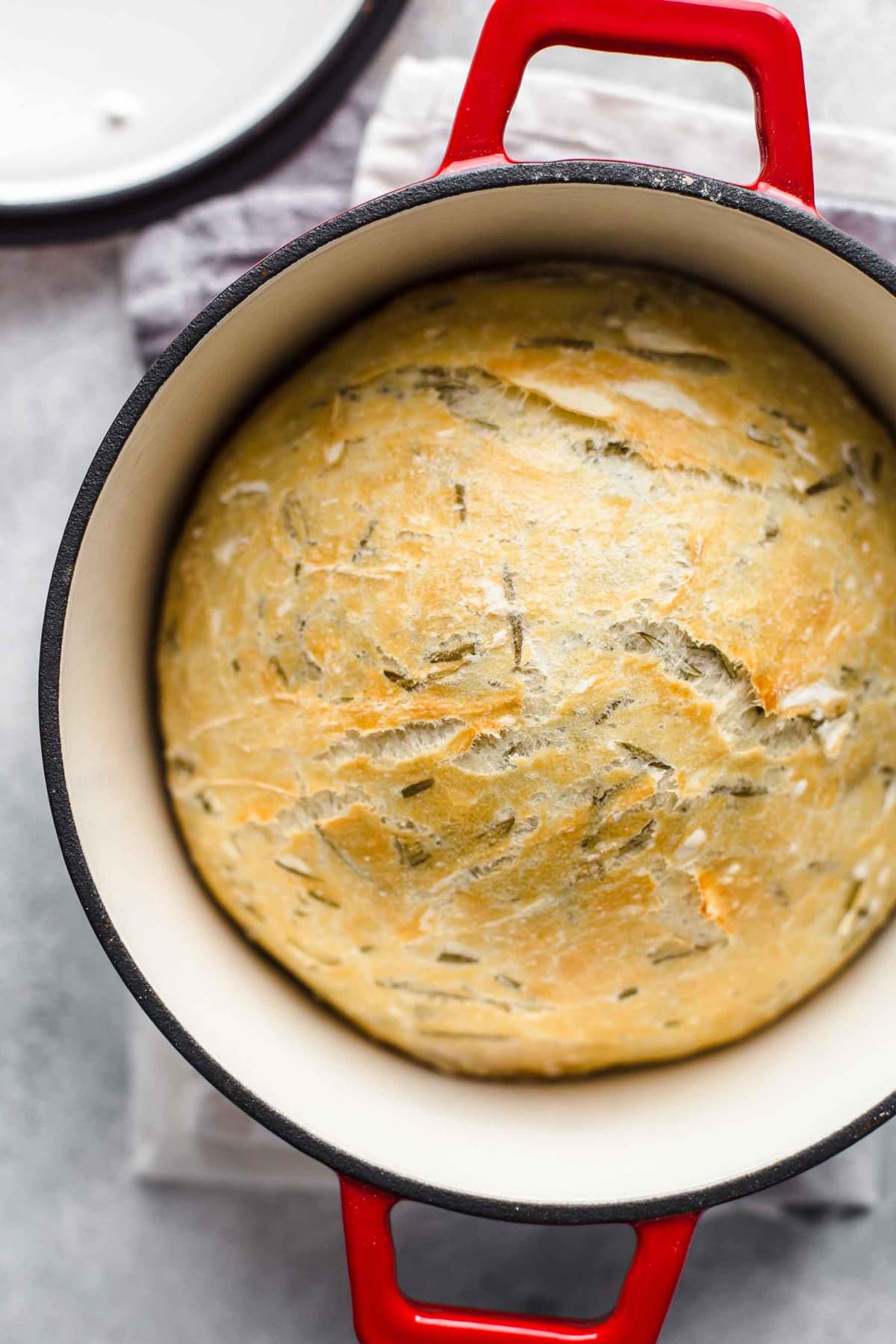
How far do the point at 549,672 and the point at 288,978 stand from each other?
289 millimetres

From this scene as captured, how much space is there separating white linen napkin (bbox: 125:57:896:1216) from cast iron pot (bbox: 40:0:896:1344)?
23 cm

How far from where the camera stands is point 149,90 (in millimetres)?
913

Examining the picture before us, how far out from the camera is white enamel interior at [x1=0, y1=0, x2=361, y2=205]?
0.89 m

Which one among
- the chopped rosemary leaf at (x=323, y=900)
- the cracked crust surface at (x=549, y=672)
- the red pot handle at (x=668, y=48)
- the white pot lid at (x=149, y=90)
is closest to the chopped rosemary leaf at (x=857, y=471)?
the cracked crust surface at (x=549, y=672)

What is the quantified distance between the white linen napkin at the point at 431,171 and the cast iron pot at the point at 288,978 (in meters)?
0.23

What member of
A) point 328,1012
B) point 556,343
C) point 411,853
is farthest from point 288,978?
point 556,343

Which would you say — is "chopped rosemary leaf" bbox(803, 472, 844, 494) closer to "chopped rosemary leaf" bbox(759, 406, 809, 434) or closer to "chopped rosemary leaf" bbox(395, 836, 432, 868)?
"chopped rosemary leaf" bbox(759, 406, 809, 434)

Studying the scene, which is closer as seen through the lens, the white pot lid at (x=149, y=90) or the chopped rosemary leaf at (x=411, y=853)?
the chopped rosemary leaf at (x=411, y=853)

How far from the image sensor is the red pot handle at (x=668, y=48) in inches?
22.1

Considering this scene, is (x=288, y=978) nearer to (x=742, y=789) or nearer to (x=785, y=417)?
(x=742, y=789)

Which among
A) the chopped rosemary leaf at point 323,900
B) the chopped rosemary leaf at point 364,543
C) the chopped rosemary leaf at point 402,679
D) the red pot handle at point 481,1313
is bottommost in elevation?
the red pot handle at point 481,1313

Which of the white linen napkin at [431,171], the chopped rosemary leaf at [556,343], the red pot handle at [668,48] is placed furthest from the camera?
the white linen napkin at [431,171]

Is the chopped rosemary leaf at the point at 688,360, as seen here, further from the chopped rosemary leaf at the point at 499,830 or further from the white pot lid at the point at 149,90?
the white pot lid at the point at 149,90

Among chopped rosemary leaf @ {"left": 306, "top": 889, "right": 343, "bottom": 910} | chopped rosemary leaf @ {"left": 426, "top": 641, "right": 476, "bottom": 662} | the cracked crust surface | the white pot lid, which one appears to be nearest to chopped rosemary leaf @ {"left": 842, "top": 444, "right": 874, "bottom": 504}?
the cracked crust surface
